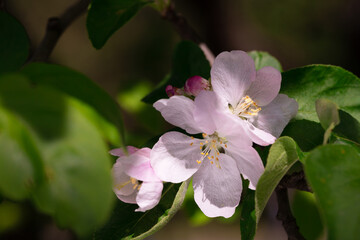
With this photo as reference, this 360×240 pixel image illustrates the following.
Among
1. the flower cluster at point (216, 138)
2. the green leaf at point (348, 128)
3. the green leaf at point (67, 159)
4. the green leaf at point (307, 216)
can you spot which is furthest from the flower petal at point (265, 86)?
the green leaf at point (307, 216)

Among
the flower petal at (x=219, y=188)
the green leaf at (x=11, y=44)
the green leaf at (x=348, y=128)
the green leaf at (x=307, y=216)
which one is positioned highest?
the green leaf at (x=11, y=44)

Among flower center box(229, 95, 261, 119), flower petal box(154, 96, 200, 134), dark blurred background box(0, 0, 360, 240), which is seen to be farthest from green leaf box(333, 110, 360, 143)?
dark blurred background box(0, 0, 360, 240)

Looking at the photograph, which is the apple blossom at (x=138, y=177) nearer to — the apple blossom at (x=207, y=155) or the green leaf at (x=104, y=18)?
the apple blossom at (x=207, y=155)

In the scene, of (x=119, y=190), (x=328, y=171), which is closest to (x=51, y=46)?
(x=119, y=190)

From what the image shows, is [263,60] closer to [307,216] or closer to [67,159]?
[307,216]

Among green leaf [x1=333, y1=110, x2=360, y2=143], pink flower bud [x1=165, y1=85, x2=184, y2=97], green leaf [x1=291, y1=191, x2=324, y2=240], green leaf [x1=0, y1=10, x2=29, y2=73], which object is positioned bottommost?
green leaf [x1=291, y1=191, x2=324, y2=240]

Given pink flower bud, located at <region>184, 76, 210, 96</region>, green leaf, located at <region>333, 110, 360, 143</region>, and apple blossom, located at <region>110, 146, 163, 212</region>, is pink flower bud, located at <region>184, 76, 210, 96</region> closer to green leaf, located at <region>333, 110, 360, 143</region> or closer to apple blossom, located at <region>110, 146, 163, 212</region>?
apple blossom, located at <region>110, 146, 163, 212</region>

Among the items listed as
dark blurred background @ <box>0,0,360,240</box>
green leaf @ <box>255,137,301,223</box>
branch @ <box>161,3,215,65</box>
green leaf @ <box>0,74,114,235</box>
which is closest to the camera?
green leaf @ <box>0,74,114,235</box>

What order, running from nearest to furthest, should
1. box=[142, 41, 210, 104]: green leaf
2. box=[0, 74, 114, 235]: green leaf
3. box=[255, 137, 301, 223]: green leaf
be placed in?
box=[0, 74, 114, 235]: green leaf, box=[255, 137, 301, 223]: green leaf, box=[142, 41, 210, 104]: green leaf
